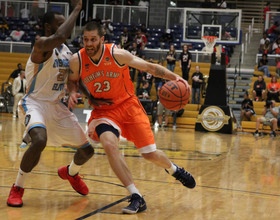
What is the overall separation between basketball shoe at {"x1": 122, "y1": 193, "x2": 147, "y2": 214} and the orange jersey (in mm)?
952

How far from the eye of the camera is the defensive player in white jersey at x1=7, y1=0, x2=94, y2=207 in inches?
170

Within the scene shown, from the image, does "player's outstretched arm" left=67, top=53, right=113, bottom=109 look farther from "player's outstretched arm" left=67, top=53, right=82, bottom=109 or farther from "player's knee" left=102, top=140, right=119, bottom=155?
"player's knee" left=102, top=140, right=119, bottom=155

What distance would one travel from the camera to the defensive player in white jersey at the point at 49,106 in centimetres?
431

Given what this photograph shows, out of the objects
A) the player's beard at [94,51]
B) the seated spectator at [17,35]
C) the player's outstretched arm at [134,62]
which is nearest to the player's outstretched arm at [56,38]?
the player's beard at [94,51]

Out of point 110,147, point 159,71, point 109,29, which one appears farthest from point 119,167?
point 109,29

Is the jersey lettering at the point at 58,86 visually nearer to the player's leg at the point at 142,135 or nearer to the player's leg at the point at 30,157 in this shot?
the player's leg at the point at 30,157

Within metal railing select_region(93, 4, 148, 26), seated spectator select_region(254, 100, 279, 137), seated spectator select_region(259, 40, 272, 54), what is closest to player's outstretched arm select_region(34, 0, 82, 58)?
seated spectator select_region(254, 100, 279, 137)

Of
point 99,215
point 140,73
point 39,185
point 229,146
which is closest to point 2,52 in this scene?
point 140,73

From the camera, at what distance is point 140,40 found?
19.8 metres

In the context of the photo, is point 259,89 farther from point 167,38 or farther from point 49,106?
point 49,106

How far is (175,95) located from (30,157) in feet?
5.54

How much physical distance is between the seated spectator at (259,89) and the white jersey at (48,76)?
12.9 metres

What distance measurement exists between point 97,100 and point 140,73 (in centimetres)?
1304

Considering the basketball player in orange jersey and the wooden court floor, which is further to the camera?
the basketball player in orange jersey
